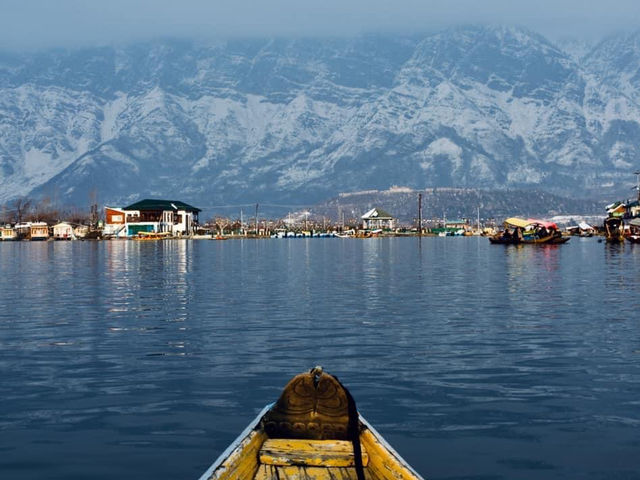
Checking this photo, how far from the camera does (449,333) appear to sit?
32688 mm

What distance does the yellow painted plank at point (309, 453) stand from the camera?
41.0 feet

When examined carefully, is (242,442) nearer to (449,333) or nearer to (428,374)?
(428,374)

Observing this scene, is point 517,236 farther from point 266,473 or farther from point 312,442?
point 266,473

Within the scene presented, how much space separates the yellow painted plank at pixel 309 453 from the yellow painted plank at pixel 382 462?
0.12m

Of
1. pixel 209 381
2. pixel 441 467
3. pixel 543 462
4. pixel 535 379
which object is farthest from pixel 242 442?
pixel 535 379

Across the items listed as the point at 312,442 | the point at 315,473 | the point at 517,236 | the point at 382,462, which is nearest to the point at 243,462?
the point at 315,473

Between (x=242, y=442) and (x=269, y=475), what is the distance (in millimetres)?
609

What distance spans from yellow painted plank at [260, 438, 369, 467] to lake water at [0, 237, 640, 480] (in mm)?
Result: 2612

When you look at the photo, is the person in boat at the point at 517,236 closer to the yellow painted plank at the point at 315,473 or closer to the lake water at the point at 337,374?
the lake water at the point at 337,374

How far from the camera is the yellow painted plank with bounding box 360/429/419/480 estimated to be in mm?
11602

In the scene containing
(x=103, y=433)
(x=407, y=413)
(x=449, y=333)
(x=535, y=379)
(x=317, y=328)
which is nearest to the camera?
(x=103, y=433)

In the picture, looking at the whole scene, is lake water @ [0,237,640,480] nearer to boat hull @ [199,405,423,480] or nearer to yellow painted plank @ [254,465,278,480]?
boat hull @ [199,405,423,480]

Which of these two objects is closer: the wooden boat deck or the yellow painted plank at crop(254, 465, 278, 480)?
the wooden boat deck

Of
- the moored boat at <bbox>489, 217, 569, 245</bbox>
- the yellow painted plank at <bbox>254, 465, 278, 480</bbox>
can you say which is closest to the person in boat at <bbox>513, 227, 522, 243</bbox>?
the moored boat at <bbox>489, 217, 569, 245</bbox>
